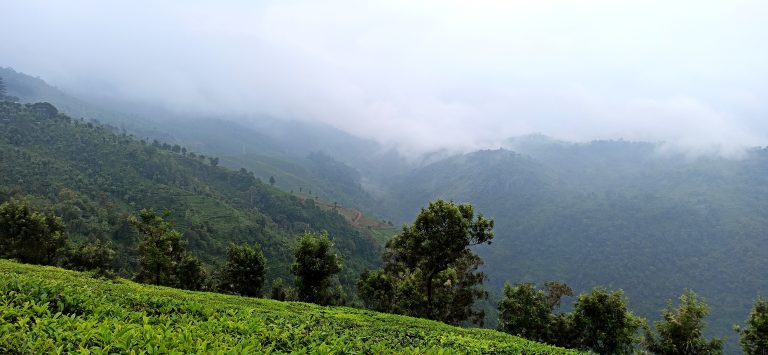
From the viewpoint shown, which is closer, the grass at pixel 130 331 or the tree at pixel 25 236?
the grass at pixel 130 331

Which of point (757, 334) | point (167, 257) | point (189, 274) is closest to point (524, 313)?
point (757, 334)

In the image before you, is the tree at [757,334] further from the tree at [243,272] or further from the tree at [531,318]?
the tree at [243,272]

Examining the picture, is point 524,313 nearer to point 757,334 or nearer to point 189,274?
point 757,334

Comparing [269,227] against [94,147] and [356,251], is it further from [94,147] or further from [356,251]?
[94,147]

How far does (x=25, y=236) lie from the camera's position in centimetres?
5559

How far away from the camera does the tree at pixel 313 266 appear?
1993 inches

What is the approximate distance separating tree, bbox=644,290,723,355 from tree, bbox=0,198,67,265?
72.2m

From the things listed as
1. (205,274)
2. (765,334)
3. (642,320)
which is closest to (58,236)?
(205,274)

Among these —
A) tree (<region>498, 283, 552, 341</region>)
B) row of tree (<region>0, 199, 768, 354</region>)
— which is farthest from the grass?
tree (<region>498, 283, 552, 341</region>)

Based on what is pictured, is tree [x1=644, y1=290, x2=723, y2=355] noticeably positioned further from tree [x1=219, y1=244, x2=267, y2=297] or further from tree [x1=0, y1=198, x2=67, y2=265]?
tree [x1=0, y1=198, x2=67, y2=265]

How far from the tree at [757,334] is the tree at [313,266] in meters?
39.5

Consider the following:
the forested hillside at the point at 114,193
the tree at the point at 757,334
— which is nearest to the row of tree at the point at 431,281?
the tree at the point at 757,334

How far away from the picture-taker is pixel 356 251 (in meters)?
200

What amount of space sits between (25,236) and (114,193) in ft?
368
